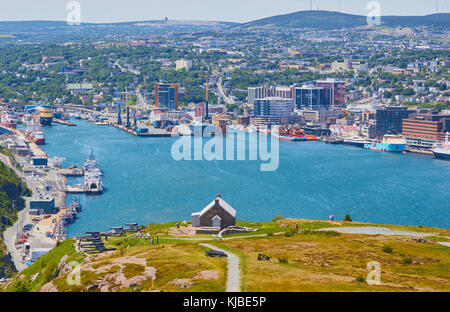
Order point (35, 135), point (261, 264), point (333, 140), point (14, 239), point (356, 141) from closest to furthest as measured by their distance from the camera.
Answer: point (261, 264), point (14, 239), point (35, 135), point (356, 141), point (333, 140)

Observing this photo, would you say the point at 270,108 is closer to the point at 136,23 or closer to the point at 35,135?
the point at 35,135

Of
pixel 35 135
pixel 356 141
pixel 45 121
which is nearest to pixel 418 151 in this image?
pixel 356 141

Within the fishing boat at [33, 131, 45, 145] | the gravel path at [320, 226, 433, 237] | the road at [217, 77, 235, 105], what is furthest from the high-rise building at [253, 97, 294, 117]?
the gravel path at [320, 226, 433, 237]

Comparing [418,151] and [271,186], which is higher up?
[271,186]

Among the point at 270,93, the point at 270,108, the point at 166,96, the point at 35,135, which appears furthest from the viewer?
the point at 270,93

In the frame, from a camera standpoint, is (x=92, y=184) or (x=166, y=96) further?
(x=166, y=96)

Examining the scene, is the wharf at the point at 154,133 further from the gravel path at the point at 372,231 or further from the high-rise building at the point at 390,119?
the gravel path at the point at 372,231

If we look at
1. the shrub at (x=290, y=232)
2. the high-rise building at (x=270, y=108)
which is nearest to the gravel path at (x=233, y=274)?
the shrub at (x=290, y=232)
